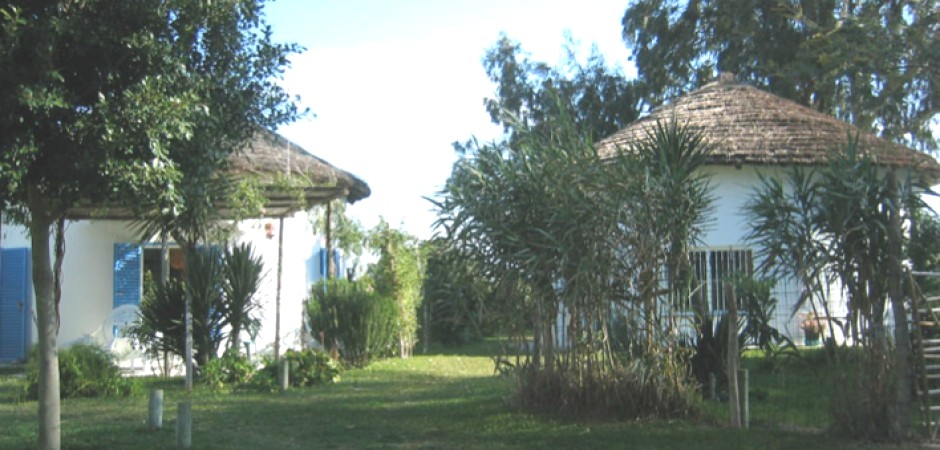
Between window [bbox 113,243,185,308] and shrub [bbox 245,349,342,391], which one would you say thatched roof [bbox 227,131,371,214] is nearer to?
window [bbox 113,243,185,308]

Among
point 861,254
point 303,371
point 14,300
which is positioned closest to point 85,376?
point 303,371

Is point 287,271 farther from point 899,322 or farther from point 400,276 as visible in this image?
point 899,322

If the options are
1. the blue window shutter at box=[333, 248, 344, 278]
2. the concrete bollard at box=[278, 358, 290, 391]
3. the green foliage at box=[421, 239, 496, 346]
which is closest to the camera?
the green foliage at box=[421, 239, 496, 346]

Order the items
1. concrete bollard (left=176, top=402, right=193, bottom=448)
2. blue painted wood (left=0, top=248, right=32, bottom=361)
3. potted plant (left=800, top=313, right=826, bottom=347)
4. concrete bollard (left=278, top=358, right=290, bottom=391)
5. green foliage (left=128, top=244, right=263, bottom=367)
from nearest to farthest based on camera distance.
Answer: concrete bollard (left=176, top=402, right=193, bottom=448), concrete bollard (left=278, top=358, right=290, bottom=391), green foliage (left=128, top=244, right=263, bottom=367), potted plant (left=800, top=313, right=826, bottom=347), blue painted wood (left=0, top=248, right=32, bottom=361)

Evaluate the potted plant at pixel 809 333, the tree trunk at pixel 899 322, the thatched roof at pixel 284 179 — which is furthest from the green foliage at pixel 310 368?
the tree trunk at pixel 899 322

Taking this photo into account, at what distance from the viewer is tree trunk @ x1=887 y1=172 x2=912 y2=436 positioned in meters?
8.56

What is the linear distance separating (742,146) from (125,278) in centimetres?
1140

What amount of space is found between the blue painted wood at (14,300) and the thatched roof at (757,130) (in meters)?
11.0

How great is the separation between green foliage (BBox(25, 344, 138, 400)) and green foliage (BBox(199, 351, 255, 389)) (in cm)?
106

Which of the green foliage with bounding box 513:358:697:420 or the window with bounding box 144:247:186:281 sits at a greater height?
the window with bounding box 144:247:186:281

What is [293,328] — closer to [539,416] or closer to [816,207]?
[539,416]

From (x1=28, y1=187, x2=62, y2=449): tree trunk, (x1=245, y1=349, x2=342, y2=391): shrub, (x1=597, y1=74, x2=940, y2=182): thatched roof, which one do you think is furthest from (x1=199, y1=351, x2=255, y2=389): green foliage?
(x1=597, y1=74, x2=940, y2=182): thatched roof

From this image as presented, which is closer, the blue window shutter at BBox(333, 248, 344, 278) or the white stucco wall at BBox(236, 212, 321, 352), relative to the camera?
the white stucco wall at BBox(236, 212, 321, 352)

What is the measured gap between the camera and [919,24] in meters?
17.3
